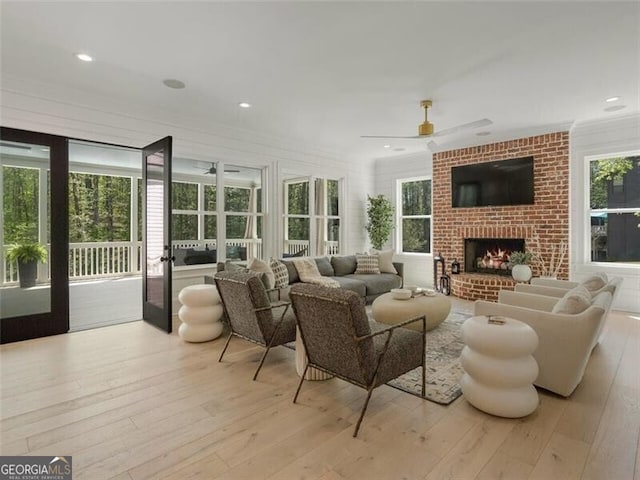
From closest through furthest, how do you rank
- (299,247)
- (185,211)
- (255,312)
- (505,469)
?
(505,469), (255,312), (185,211), (299,247)

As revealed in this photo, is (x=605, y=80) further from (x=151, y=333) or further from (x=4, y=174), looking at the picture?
(x=4, y=174)

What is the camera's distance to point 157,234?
14.7 feet

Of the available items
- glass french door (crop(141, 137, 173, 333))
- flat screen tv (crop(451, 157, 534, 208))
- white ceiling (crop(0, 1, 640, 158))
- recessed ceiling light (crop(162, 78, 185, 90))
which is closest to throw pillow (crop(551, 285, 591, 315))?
white ceiling (crop(0, 1, 640, 158))

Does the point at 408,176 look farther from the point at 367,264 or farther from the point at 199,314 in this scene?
the point at 199,314

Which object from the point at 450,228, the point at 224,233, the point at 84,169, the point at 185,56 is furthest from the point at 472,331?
the point at 84,169

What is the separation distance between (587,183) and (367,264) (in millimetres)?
3756

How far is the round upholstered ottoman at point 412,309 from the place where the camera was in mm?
3711

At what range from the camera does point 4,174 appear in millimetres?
3852

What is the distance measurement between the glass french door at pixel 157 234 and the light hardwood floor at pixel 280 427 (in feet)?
3.80

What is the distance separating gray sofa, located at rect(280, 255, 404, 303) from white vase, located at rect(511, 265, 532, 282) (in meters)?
1.82

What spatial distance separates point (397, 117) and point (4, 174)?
4989 millimetres

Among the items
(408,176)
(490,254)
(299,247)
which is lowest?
(490,254)

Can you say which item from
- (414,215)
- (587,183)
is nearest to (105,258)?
(414,215)

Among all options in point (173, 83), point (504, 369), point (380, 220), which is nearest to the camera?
point (504, 369)
